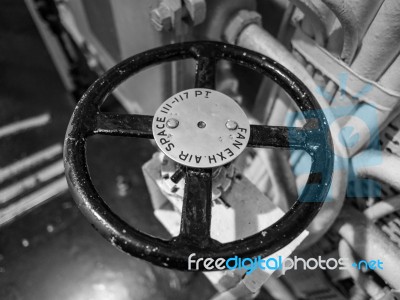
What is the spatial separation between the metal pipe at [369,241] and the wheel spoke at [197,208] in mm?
587

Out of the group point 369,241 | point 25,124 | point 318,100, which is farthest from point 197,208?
point 25,124

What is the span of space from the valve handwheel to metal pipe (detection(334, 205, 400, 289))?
432 mm

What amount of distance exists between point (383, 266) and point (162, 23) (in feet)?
2.84

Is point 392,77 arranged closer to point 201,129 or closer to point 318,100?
point 318,100

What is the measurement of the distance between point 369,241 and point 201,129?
623mm

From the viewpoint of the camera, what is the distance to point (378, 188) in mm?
1061

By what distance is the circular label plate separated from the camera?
665 mm

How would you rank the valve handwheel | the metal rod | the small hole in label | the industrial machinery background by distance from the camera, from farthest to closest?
the metal rod
the industrial machinery background
the small hole in label
the valve handwheel

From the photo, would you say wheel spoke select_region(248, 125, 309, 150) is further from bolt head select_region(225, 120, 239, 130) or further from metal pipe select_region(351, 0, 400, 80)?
metal pipe select_region(351, 0, 400, 80)

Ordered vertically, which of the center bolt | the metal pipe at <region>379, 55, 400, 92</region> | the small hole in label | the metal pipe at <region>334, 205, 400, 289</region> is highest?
the metal pipe at <region>379, 55, 400, 92</region>

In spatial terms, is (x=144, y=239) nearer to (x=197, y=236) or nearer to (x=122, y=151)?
(x=197, y=236)

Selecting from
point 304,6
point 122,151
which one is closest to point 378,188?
point 304,6

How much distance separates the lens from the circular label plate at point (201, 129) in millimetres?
665

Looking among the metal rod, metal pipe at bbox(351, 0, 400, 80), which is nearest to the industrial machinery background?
metal pipe at bbox(351, 0, 400, 80)
